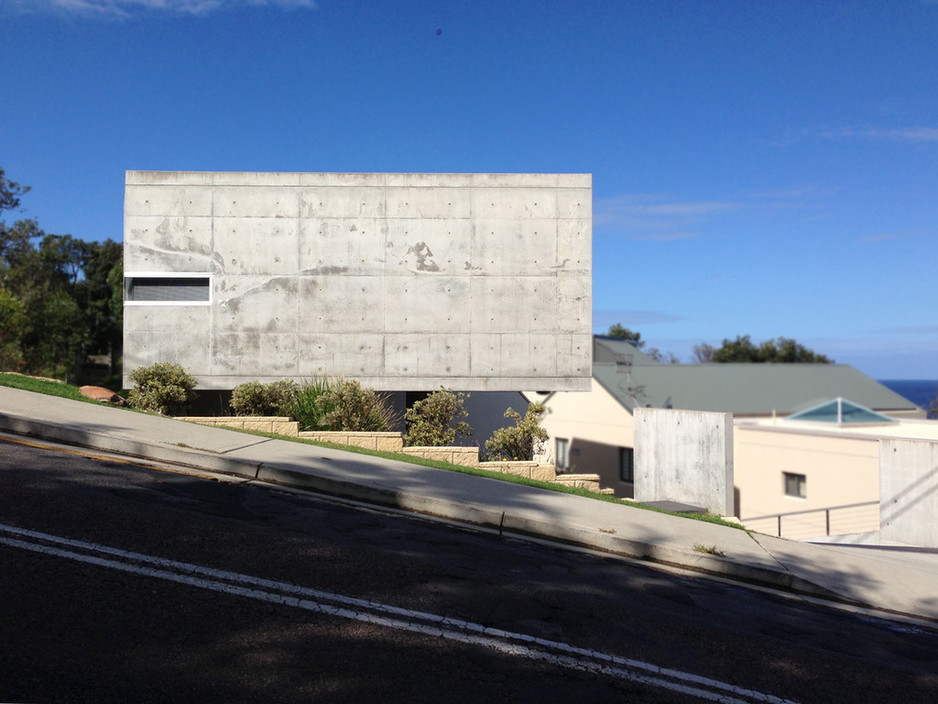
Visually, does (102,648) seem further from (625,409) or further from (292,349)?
(625,409)

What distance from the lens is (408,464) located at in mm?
11055

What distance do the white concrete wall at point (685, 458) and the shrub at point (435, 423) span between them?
591 cm

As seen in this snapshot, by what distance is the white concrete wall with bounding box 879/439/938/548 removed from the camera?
A: 50.6 feet

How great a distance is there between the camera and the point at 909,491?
51.6 feet

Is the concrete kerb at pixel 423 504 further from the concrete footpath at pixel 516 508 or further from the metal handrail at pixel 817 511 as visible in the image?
the metal handrail at pixel 817 511

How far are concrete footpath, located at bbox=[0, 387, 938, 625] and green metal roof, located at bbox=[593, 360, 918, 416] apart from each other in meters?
23.6

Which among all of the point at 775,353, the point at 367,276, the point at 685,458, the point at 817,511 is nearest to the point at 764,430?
the point at 817,511

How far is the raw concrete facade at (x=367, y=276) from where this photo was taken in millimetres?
17141

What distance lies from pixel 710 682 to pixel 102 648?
3.73 m

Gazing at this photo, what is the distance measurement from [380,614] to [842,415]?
96.0 feet

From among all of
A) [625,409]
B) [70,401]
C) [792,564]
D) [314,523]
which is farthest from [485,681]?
[625,409]

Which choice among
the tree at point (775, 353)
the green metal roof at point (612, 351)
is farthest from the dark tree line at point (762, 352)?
the green metal roof at point (612, 351)

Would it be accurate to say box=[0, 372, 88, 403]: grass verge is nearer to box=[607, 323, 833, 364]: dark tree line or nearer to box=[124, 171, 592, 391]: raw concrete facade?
box=[124, 171, 592, 391]: raw concrete facade

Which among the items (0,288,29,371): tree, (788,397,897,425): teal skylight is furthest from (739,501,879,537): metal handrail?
(0,288,29,371): tree
